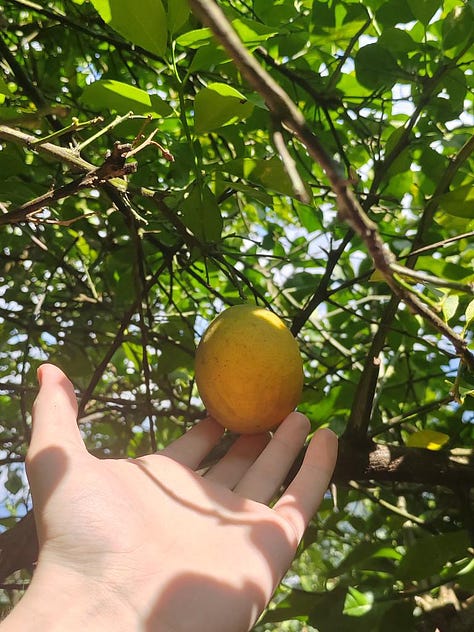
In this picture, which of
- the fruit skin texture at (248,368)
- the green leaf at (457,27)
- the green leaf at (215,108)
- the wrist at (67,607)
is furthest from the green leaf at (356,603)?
the green leaf at (457,27)

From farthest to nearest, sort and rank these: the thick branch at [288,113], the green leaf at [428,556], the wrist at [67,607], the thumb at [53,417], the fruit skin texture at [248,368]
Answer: the green leaf at [428,556] → the fruit skin texture at [248,368] → the thumb at [53,417] → the wrist at [67,607] → the thick branch at [288,113]

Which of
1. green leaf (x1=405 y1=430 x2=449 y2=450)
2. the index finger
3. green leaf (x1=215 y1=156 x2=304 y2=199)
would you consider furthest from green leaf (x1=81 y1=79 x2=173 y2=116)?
green leaf (x1=405 y1=430 x2=449 y2=450)

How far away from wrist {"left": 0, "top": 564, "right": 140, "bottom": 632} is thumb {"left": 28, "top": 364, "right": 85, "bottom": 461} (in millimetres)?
149

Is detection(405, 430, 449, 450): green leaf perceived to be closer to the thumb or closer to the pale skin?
the pale skin

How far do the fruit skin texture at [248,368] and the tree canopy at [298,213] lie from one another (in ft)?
0.18

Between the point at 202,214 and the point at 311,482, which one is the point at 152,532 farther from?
the point at 202,214

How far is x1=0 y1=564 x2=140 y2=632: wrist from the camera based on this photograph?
2.32 feet

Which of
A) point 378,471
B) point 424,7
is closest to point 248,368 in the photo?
point 378,471

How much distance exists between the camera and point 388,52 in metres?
1.06

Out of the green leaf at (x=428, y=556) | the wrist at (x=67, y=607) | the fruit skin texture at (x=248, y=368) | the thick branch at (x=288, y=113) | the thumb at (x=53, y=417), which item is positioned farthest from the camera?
the green leaf at (x=428, y=556)

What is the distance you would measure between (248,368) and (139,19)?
469 millimetres

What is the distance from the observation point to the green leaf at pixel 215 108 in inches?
30.8

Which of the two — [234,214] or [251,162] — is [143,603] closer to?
[251,162]

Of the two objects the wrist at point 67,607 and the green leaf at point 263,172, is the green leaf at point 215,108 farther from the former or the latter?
the wrist at point 67,607
